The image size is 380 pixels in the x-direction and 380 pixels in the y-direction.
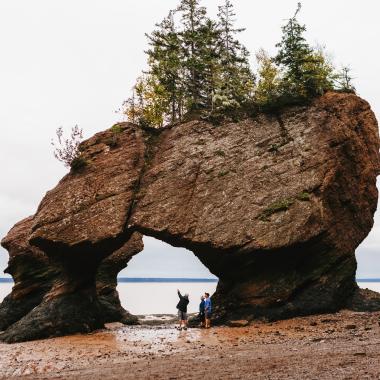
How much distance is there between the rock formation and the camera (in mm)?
27109

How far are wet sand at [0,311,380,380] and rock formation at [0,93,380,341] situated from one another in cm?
277

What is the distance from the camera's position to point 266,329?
2381 cm

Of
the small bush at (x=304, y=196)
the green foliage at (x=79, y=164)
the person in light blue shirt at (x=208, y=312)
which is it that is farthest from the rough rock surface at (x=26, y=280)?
the small bush at (x=304, y=196)

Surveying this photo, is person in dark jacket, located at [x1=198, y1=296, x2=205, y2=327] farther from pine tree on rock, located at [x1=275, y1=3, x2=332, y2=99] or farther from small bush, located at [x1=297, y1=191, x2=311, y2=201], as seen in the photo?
pine tree on rock, located at [x1=275, y1=3, x2=332, y2=99]

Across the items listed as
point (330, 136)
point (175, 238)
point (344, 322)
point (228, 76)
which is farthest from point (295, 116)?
point (344, 322)

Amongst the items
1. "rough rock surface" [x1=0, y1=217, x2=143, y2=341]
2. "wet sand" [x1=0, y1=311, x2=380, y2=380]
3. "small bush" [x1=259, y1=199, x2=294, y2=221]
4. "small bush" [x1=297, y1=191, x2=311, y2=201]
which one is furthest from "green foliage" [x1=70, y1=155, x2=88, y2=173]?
"small bush" [x1=297, y1=191, x2=311, y2=201]

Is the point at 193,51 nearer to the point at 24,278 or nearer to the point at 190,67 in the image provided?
the point at 190,67

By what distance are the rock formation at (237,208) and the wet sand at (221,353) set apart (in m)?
2.77

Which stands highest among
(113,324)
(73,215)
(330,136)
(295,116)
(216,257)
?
(295,116)

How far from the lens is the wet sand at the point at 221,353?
42.0 ft

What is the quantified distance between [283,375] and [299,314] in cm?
1525

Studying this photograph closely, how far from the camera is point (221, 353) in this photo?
1708 centimetres

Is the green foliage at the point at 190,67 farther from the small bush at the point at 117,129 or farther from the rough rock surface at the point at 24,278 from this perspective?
the rough rock surface at the point at 24,278

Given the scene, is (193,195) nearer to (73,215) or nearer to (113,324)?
(73,215)
